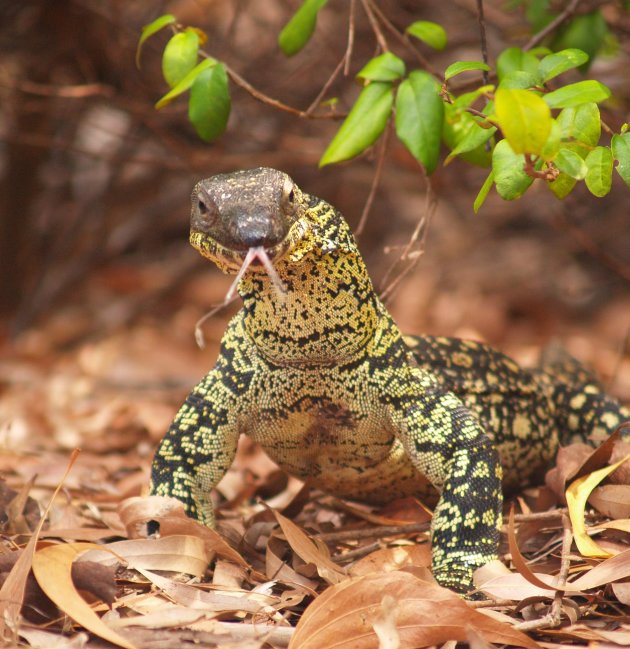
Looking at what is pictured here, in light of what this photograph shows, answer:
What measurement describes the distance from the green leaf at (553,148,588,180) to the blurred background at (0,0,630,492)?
3.03 meters

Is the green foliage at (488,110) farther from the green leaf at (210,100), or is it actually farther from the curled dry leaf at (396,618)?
the curled dry leaf at (396,618)

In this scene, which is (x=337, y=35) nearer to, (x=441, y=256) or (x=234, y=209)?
(x=441, y=256)

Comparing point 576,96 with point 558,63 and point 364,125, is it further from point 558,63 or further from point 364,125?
point 364,125

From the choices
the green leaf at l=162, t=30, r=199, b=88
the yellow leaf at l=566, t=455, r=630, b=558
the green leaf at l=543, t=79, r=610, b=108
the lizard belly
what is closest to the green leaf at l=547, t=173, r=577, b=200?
the green leaf at l=543, t=79, r=610, b=108

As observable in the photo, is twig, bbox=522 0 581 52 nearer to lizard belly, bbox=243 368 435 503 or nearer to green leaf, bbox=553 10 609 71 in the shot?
green leaf, bbox=553 10 609 71

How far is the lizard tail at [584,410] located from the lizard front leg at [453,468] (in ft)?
4.13

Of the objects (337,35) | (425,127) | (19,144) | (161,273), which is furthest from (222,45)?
(425,127)

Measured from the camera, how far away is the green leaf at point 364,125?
3.85 m

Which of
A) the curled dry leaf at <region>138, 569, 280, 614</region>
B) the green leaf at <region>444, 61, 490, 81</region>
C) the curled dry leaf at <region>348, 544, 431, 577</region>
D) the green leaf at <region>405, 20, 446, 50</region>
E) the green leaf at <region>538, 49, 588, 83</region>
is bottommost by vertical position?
the curled dry leaf at <region>348, 544, 431, 577</region>

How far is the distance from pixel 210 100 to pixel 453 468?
1.83 meters

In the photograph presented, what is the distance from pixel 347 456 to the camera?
402 cm

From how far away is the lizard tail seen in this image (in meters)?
4.91

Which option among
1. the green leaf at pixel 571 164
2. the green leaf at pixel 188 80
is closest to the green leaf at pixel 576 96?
the green leaf at pixel 571 164

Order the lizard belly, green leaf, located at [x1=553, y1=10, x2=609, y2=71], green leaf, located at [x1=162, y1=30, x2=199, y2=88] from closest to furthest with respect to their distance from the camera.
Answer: the lizard belly
green leaf, located at [x1=162, y1=30, x2=199, y2=88]
green leaf, located at [x1=553, y1=10, x2=609, y2=71]
